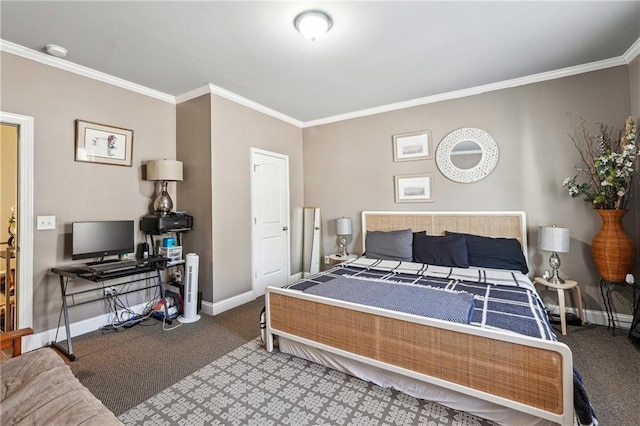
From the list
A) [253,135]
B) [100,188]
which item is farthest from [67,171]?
[253,135]

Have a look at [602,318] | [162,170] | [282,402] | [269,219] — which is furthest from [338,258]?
[602,318]

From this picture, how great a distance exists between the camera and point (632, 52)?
267cm

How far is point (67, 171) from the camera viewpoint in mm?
2814

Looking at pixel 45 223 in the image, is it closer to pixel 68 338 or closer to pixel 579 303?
pixel 68 338

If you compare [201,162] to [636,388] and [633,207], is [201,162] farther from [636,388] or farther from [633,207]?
[633,207]

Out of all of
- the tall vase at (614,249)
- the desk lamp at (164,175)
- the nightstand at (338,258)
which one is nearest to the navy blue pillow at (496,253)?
the tall vase at (614,249)

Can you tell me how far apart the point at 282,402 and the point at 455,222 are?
2.84 meters

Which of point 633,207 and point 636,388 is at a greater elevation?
point 633,207

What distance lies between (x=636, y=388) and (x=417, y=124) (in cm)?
318

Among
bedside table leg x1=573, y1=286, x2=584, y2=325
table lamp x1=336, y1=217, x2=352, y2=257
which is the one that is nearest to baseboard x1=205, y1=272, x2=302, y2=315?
table lamp x1=336, y1=217, x2=352, y2=257

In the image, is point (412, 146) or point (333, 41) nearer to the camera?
point (333, 41)

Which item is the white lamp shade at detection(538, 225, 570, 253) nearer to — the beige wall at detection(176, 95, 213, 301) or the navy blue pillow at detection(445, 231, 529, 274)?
the navy blue pillow at detection(445, 231, 529, 274)

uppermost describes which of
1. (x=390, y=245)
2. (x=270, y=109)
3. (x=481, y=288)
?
(x=270, y=109)

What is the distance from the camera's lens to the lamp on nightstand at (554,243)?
9.11 ft
